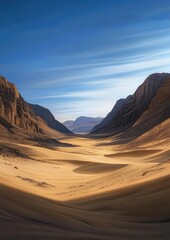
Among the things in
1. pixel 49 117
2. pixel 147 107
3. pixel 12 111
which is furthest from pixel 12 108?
pixel 49 117

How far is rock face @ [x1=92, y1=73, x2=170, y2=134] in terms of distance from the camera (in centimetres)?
5549

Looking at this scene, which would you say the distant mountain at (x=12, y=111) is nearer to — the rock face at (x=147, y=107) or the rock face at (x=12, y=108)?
the rock face at (x=12, y=108)

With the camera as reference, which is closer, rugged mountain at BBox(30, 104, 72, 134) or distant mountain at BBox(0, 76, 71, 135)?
distant mountain at BBox(0, 76, 71, 135)

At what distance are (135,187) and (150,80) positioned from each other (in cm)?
7382

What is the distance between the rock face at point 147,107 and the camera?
55.5 metres

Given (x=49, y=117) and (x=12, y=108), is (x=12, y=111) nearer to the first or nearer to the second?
(x=12, y=108)

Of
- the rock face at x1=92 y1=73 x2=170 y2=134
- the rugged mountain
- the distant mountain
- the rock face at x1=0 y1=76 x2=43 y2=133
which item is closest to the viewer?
the distant mountain

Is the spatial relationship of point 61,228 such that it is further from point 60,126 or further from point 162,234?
point 60,126

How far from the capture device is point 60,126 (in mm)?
117688

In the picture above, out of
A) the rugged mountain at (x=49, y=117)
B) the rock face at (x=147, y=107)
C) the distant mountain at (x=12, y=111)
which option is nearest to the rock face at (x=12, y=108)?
the distant mountain at (x=12, y=111)

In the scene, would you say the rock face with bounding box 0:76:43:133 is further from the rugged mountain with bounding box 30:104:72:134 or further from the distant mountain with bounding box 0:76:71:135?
the rugged mountain with bounding box 30:104:72:134

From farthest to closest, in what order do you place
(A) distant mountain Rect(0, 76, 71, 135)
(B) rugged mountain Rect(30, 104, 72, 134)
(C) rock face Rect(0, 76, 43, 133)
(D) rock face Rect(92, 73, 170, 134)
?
1. (B) rugged mountain Rect(30, 104, 72, 134)
2. (D) rock face Rect(92, 73, 170, 134)
3. (C) rock face Rect(0, 76, 43, 133)
4. (A) distant mountain Rect(0, 76, 71, 135)

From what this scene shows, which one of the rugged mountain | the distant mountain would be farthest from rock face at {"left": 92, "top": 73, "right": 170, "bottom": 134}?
the rugged mountain

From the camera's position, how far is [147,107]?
72000mm
